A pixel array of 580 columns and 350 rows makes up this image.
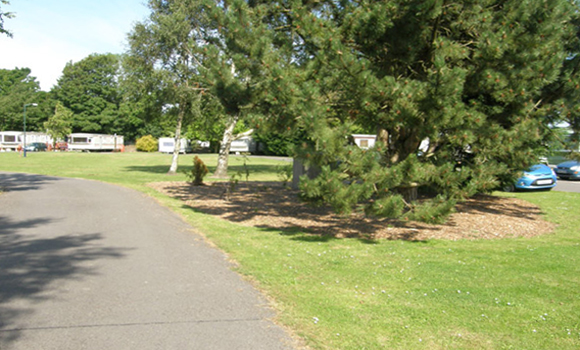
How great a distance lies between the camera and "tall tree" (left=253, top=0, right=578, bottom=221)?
26.9ft

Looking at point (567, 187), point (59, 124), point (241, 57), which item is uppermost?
point (59, 124)

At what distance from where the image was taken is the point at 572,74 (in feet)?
32.6

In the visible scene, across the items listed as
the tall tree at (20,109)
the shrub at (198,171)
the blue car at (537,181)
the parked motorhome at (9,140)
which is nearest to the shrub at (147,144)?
the parked motorhome at (9,140)

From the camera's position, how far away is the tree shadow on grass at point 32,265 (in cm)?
479

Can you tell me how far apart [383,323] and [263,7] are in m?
7.88

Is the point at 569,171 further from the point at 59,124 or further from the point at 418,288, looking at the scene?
the point at 59,124

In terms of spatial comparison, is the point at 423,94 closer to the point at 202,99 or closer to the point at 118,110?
the point at 202,99

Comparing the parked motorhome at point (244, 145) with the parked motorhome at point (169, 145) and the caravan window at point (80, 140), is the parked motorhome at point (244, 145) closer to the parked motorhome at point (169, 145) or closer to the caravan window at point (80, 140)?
the parked motorhome at point (169, 145)

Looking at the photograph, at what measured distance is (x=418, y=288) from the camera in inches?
Result: 239

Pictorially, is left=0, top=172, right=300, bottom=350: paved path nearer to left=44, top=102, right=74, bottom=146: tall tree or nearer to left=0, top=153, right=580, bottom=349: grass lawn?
left=0, top=153, right=580, bottom=349: grass lawn

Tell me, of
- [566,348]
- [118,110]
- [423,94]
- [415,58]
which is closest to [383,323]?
[566,348]

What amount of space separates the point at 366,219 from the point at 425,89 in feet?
14.0

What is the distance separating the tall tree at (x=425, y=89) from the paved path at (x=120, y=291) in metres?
2.64

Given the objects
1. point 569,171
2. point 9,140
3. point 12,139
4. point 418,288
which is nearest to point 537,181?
point 569,171
